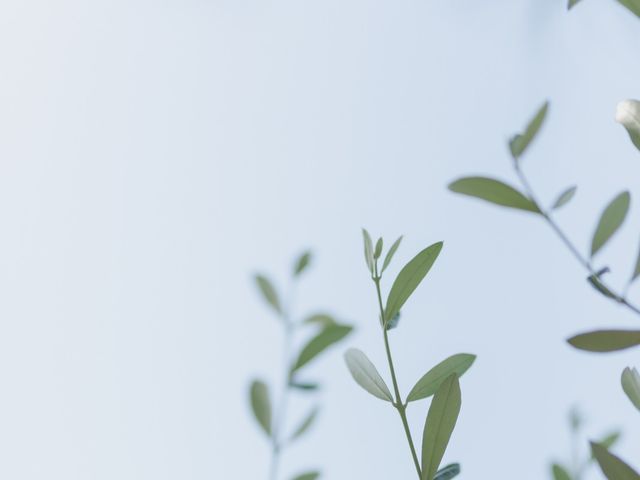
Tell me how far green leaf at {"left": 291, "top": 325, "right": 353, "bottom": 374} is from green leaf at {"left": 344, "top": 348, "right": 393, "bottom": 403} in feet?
0.58

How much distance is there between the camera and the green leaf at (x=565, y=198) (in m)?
0.36

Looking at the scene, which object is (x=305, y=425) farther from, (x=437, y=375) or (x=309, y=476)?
(x=437, y=375)

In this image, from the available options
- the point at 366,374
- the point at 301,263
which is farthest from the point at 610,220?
the point at 301,263

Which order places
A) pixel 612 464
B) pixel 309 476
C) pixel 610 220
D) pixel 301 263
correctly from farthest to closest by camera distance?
1. pixel 301 263
2. pixel 309 476
3. pixel 610 220
4. pixel 612 464

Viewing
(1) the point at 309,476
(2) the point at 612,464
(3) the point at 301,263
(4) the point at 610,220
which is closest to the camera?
(2) the point at 612,464

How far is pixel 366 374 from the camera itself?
0.30 metres

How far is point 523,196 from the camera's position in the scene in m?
0.32

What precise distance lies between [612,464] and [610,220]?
5.4 inches

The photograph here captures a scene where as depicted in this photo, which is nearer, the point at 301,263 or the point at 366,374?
the point at 366,374

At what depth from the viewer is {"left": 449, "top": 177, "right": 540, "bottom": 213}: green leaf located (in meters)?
0.32

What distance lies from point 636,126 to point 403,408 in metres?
0.13

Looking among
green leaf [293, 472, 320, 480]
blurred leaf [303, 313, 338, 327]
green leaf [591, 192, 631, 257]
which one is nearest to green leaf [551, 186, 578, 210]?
green leaf [591, 192, 631, 257]

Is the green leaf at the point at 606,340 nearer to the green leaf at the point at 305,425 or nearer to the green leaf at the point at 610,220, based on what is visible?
the green leaf at the point at 610,220

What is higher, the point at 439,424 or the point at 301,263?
the point at 301,263
